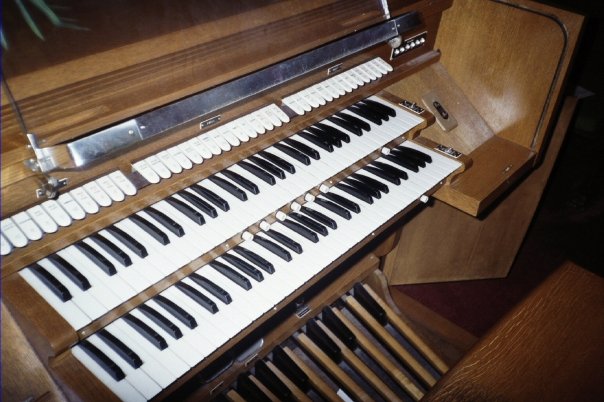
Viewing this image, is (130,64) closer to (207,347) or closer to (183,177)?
(183,177)

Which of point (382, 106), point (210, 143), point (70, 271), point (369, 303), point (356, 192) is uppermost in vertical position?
point (210, 143)

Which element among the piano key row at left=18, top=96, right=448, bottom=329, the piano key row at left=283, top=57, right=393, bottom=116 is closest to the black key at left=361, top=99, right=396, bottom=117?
the piano key row at left=283, top=57, right=393, bottom=116

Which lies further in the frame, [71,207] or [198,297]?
[198,297]

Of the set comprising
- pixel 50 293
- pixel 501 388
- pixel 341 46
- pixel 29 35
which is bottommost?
pixel 501 388

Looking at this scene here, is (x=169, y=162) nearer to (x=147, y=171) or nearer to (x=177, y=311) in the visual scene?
(x=147, y=171)

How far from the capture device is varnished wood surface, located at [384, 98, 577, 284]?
2.89 meters

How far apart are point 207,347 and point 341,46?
4.20ft

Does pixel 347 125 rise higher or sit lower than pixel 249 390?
higher

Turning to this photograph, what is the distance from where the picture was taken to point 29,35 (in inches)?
64.1

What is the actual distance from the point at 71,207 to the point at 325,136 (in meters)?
1.03

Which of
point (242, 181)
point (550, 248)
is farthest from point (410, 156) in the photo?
point (550, 248)

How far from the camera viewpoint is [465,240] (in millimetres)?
3105

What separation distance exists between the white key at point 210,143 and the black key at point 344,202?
1.61 ft

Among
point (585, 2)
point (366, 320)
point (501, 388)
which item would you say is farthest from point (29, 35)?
point (585, 2)
